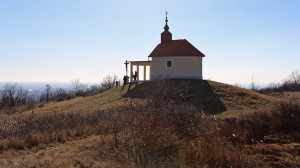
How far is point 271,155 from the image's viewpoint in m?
7.67

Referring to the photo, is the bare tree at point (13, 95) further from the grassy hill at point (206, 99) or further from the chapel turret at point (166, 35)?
the chapel turret at point (166, 35)

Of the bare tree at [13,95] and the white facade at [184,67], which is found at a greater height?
the white facade at [184,67]

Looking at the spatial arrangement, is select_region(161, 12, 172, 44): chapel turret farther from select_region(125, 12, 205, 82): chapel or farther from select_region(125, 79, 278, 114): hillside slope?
select_region(125, 79, 278, 114): hillside slope

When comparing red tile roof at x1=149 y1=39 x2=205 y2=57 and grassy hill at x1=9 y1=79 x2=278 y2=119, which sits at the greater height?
red tile roof at x1=149 y1=39 x2=205 y2=57

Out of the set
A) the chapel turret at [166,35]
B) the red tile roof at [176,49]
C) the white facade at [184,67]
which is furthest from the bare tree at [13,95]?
the white facade at [184,67]

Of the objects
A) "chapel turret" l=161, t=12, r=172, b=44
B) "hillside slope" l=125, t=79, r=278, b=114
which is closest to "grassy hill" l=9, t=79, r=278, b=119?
"hillside slope" l=125, t=79, r=278, b=114

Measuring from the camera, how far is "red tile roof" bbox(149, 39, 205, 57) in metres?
24.3

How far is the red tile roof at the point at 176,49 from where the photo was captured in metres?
24.3

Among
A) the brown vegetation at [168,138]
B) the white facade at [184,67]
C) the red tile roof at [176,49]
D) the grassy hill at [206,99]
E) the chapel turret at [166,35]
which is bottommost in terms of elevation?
the brown vegetation at [168,138]

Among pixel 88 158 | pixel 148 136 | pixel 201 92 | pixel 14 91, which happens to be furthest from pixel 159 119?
pixel 14 91

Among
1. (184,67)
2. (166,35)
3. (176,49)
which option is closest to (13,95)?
(166,35)

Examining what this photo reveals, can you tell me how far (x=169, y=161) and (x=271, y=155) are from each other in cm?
349

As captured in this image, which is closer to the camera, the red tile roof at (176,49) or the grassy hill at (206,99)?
the grassy hill at (206,99)

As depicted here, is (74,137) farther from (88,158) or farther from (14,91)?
(14,91)
